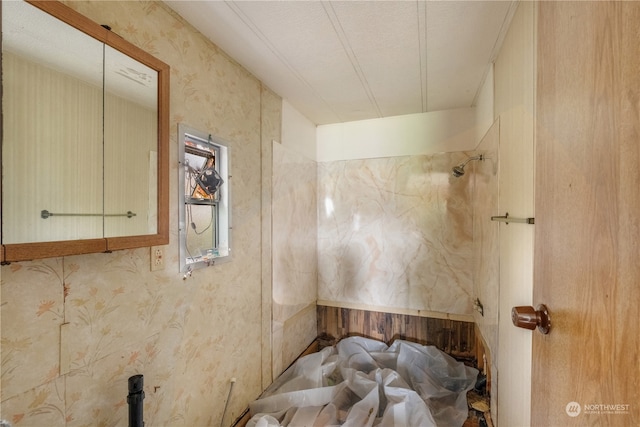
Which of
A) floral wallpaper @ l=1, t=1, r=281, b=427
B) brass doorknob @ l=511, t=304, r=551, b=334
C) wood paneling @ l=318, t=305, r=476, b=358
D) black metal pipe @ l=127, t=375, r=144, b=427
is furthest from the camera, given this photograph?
wood paneling @ l=318, t=305, r=476, b=358

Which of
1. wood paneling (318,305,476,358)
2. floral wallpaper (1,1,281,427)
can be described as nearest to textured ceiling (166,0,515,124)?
floral wallpaper (1,1,281,427)

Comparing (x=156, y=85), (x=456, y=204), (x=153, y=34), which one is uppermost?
(x=153, y=34)

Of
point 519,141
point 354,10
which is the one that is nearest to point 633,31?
point 519,141

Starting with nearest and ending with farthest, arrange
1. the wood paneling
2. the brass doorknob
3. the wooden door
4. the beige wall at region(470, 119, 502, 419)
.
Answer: the wooden door < the brass doorknob < the beige wall at region(470, 119, 502, 419) < the wood paneling

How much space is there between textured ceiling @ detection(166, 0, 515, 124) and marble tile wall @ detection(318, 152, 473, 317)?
0.61 metres

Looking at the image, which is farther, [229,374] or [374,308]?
[374,308]

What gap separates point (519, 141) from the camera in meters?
1.08

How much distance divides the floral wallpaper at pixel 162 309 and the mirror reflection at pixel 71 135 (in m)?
0.14

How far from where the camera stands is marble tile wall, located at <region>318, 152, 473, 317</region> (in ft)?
7.01

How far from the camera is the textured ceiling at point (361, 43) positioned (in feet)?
3.64

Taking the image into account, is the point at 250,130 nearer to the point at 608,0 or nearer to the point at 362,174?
the point at 362,174

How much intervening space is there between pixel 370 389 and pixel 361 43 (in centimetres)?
195

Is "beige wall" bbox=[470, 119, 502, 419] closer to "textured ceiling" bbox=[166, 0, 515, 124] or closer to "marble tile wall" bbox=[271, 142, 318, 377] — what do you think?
"textured ceiling" bbox=[166, 0, 515, 124]

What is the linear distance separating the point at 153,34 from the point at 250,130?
64 centimetres
